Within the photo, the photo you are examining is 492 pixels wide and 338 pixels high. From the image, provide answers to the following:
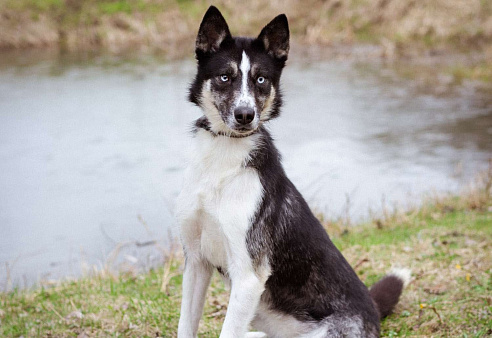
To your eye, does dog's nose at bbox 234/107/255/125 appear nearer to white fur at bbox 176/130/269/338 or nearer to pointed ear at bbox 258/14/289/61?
white fur at bbox 176/130/269/338

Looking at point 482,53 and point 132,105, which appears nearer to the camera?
point 132,105

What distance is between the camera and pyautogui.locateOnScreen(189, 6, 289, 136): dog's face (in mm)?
3908

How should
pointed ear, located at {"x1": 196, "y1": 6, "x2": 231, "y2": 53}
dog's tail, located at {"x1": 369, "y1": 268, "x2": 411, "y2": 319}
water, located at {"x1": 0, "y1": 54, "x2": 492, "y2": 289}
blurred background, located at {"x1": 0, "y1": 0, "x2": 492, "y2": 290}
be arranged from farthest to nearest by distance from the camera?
blurred background, located at {"x1": 0, "y1": 0, "x2": 492, "y2": 290}
water, located at {"x1": 0, "y1": 54, "x2": 492, "y2": 289}
dog's tail, located at {"x1": 369, "y1": 268, "x2": 411, "y2": 319}
pointed ear, located at {"x1": 196, "y1": 6, "x2": 231, "y2": 53}

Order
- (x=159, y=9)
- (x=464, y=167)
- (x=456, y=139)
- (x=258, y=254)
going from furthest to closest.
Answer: (x=159, y=9), (x=456, y=139), (x=464, y=167), (x=258, y=254)

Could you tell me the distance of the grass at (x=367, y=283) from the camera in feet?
16.1

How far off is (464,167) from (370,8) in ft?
44.7

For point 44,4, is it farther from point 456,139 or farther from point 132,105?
point 456,139

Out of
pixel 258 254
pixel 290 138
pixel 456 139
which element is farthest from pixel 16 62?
pixel 258 254

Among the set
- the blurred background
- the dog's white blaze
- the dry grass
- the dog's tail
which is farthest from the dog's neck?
the dry grass

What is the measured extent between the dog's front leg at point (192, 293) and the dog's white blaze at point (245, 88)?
1.14m

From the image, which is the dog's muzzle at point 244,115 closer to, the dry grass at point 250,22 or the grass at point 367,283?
the grass at point 367,283

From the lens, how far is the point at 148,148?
13.2 meters

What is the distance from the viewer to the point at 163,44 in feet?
78.5

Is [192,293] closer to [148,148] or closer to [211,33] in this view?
[211,33]
